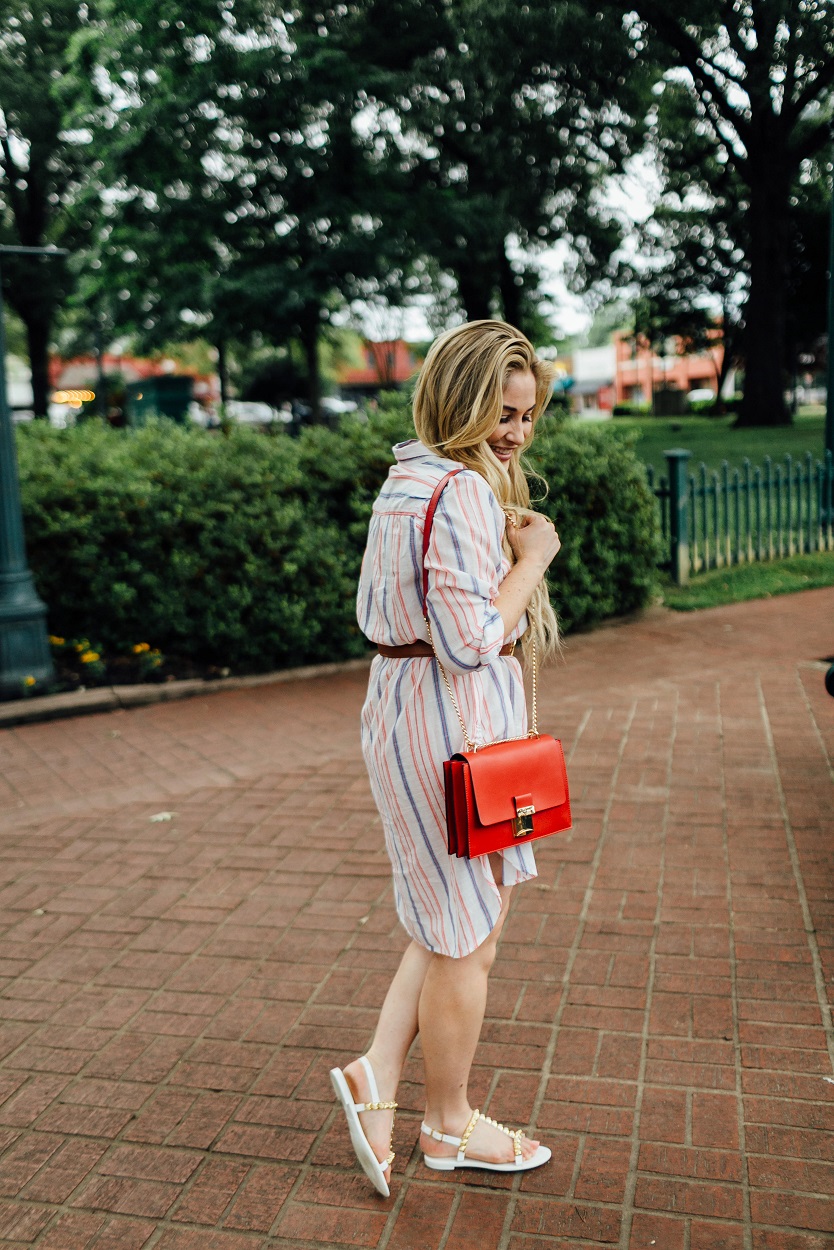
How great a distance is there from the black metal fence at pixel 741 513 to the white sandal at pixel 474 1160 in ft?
24.9

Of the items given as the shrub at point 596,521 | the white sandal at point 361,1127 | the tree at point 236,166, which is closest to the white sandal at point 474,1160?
the white sandal at point 361,1127

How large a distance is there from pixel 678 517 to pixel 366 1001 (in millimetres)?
7360

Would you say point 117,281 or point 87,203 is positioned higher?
point 87,203

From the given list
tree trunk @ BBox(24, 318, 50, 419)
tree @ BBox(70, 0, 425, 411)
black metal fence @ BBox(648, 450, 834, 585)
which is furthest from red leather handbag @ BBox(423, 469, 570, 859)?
tree trunk @ BBox(24, 318, 50, 419)

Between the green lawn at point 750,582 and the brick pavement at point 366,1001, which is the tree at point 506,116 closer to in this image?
the green lawn at point 750,582


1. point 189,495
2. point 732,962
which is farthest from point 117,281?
point 732,962

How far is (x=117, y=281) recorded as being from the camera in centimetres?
2122

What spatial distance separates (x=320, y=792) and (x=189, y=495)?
294 cm

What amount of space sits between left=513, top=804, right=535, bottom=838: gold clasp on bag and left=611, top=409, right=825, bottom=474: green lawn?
16.2 meters

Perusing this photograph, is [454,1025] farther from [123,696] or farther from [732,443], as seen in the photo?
[732,443]

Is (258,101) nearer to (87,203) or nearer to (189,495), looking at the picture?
(87,203)

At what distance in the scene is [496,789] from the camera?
7.22 feet

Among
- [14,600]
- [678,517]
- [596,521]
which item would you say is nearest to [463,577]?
[14,600]

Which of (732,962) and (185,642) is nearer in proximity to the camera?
(732,962)
